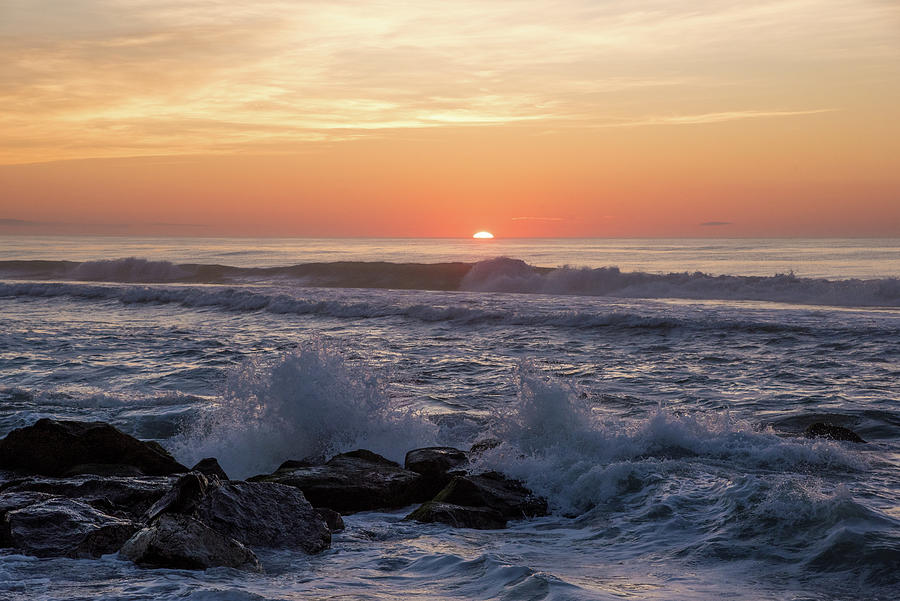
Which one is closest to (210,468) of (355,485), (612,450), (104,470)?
(104,470)

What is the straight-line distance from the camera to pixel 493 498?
6.31 meters

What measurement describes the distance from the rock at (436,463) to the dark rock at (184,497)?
2287mm

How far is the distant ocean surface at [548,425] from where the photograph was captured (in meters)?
4.69

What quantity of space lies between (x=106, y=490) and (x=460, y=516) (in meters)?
2.66

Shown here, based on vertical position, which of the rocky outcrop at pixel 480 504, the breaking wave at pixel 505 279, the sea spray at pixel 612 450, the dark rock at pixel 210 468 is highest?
the breaking wave at pixel 505 279

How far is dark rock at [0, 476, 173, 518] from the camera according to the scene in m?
5.82

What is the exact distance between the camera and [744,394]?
10.7 meters

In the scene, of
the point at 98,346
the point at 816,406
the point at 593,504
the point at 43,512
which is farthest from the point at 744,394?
the point at 98,346

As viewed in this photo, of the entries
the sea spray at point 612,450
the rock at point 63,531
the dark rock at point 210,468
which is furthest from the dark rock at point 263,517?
the sea spray at point 612,450

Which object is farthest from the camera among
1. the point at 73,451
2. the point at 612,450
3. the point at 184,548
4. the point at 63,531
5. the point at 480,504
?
the point at 612,450

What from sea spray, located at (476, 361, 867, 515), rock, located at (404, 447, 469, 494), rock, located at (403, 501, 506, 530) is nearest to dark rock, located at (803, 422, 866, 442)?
sea spray, located at (476, 361, 867, 515)

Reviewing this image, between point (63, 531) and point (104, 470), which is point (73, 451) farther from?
point (63, 531)

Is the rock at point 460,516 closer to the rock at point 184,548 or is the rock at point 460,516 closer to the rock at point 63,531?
the rock at point 184,548

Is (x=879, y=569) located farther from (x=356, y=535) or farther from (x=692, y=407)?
(x=692, y=407)
